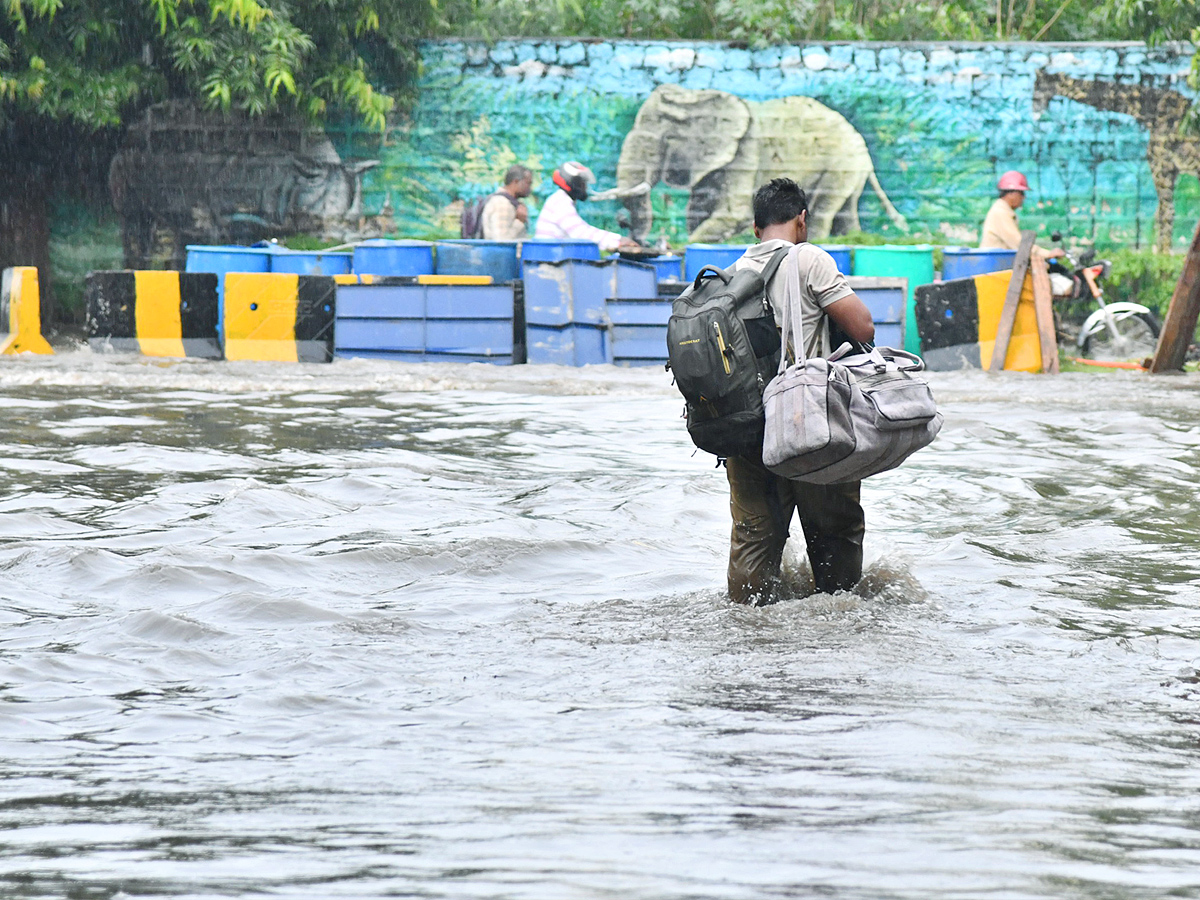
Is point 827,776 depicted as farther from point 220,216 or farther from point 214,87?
point 220,216

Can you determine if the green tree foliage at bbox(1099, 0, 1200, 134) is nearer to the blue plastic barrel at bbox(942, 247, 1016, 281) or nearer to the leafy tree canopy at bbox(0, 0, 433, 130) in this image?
the blue plastic barrel at bbox(942, 247, 1016, 281)

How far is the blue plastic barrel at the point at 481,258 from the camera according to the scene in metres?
14.9

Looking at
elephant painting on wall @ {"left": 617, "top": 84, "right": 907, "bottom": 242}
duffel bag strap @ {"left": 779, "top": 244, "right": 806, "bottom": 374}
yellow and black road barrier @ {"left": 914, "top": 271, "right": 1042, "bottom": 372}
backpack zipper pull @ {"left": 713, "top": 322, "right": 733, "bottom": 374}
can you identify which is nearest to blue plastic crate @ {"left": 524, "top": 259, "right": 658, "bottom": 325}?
yellow and black road barrier @ {"left": 914, "top": 271, "right": 1042, "bottom": 372}

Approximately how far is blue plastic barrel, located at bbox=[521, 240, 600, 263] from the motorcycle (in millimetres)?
4657

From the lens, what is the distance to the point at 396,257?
1506cm

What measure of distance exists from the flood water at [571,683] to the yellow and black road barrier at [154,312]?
5.82 meters

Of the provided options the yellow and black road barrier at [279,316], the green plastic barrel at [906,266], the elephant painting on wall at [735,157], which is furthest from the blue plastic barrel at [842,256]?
the yellow and black road barrier at [279,316]

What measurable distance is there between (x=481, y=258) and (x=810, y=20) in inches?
288

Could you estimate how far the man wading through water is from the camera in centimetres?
484

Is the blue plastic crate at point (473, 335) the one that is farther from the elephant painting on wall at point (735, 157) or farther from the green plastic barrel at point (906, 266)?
the elephant painting on wall at point (735, 157)

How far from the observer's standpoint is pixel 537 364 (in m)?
14.6

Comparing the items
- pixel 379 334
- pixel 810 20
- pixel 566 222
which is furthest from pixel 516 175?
pixel 810 20

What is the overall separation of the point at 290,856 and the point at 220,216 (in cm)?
1713

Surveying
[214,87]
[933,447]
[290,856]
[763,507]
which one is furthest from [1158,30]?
[290,856]
